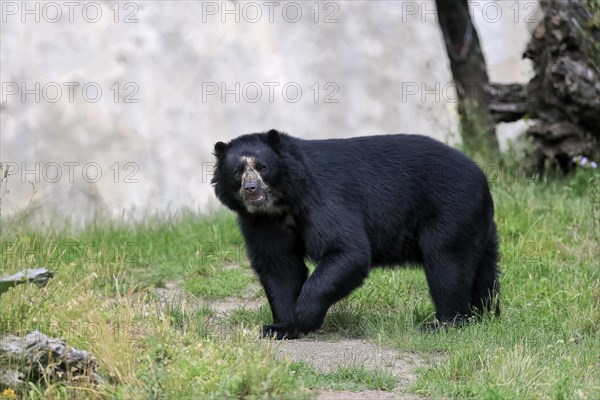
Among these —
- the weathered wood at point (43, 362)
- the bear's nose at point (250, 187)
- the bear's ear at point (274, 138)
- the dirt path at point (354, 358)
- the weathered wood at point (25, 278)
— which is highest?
the bear's ear at point (274, 138)

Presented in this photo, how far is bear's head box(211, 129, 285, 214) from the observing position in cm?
668

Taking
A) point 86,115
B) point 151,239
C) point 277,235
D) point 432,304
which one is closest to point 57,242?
point 151,239

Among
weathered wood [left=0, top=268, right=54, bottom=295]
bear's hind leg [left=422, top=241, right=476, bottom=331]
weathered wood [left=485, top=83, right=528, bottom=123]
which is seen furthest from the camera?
weathered wood [left=485, top=83, right=528, bottom=123]

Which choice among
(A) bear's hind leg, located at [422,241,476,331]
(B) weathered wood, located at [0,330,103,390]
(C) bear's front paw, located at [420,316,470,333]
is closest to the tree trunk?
(A) bear's hind leg, located at [422,241,476,331]

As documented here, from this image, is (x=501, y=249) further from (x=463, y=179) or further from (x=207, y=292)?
(x=207, y=292)

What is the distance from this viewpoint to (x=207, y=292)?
26.9ft

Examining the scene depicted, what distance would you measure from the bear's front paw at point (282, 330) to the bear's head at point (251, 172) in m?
0.78

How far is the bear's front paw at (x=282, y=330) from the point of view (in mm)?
6645

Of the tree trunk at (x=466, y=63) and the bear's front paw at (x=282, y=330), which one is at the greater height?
the tree trunk at (x=466, y=63)

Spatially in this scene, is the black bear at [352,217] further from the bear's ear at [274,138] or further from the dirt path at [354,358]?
the dirt path at [354,358]

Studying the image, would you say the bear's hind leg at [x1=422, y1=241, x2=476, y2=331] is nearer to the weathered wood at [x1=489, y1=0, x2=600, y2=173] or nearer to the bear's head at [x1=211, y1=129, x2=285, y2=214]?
Result: the bear's head at [x1=211, y1=129, x2=285, y2=214]

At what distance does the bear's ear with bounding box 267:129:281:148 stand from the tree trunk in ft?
16.9

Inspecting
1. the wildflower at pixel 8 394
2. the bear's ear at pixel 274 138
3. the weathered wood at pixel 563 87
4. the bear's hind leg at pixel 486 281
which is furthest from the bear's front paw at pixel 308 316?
the weathered wood at pixel 563 87

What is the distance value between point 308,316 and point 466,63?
21.5 feet
